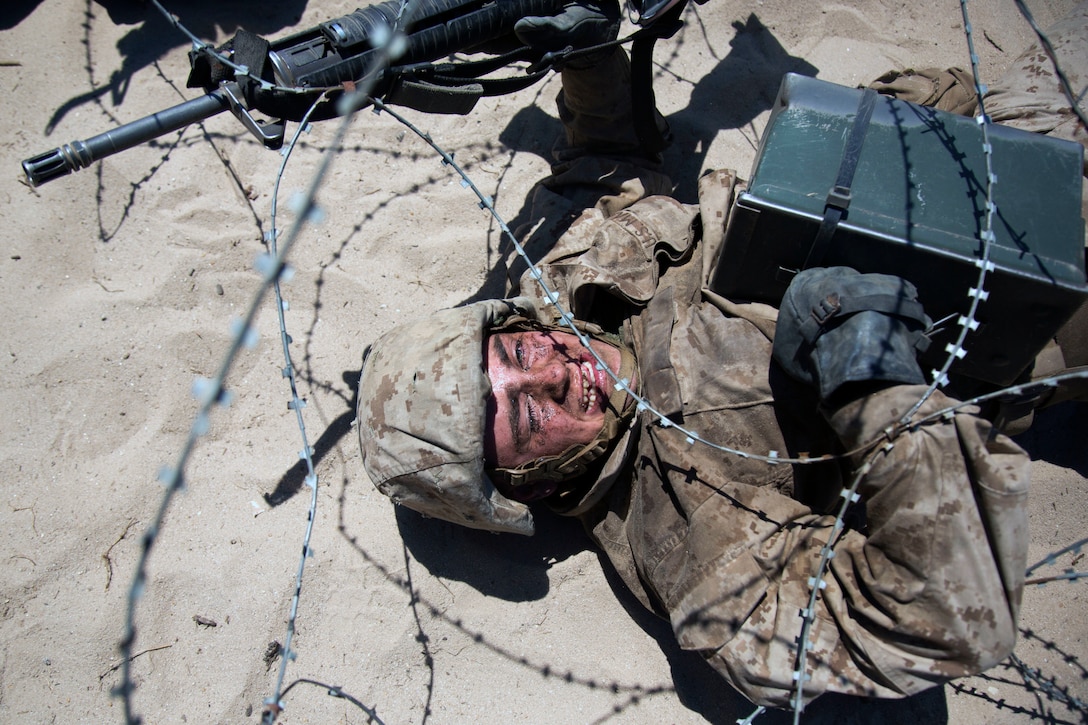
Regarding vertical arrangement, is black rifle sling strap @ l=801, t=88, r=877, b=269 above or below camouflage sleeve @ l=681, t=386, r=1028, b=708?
above

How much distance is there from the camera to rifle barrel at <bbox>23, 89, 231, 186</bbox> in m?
2.38

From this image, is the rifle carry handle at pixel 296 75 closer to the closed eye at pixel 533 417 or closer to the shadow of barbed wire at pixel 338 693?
the closed eye at pixel 533 417

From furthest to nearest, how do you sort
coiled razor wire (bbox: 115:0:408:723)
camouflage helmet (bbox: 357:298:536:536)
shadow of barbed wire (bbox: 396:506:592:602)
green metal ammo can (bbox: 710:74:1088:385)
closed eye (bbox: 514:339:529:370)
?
shadow of barbed wire (bbox: 396:506:592:602), closed eye (bbox: 514:339:529:370), camouflage helmet (bbox: 357:298:536:536), green metal ammo can (bbox: 710:74:1088:385), coiled razor wire (bbox: 115:0:408:723)

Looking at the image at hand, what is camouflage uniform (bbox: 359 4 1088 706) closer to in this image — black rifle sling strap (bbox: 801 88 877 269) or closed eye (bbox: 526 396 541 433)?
closed eye (bbox: 526 396 541 433)

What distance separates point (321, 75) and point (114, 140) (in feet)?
2.43

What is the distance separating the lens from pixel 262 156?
13.0 ft

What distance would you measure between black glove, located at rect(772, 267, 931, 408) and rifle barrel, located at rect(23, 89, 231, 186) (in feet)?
7.05

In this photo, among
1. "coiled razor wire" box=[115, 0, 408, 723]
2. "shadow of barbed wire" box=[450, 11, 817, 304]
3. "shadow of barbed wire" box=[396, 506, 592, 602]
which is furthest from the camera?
"shadow of barbed wire" box=[450, 11, 817, 304]

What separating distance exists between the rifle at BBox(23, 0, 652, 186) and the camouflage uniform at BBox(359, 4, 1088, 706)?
2.53 feet

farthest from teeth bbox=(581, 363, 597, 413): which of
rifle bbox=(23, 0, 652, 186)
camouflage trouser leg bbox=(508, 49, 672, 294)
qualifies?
rifle bbox=(23, 0, 652, 186)

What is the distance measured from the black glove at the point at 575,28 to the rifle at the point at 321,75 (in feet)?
0.49

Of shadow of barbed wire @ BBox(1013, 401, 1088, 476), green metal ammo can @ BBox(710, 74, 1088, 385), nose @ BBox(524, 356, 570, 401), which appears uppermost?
green metal ammo can @ BBox(710, 74, 1088, 385)

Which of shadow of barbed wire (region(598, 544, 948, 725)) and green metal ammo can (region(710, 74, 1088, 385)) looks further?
shadow of barbed wire (region(598, 544, 948, 725))

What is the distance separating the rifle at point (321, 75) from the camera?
97.7 inches
